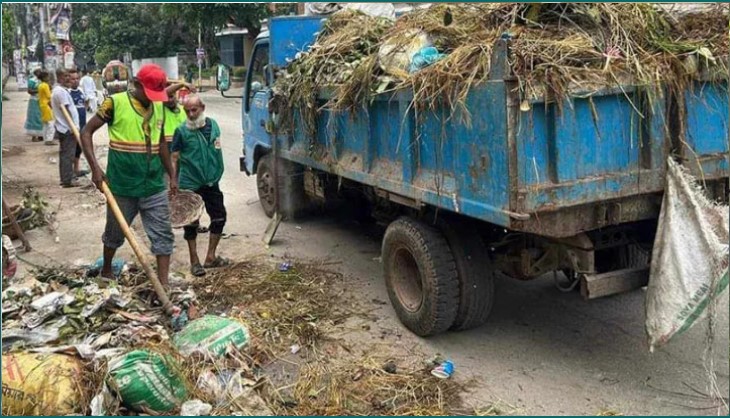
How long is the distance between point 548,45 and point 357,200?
11.5 feet

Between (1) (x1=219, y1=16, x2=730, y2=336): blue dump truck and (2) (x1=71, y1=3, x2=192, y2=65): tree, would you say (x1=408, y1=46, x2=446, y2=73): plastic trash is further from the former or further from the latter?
(2) (x1=71, y1=3, x2=192, y2=65): tree

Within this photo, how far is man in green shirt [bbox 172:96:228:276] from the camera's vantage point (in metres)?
5.95

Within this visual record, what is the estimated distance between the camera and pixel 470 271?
4.41 meters

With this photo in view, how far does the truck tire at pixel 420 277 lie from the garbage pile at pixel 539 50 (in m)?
0.87

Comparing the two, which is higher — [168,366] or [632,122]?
[632,122]

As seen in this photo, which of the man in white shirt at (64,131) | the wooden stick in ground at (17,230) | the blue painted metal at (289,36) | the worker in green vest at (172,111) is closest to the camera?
the worker in green vest at (172,111)

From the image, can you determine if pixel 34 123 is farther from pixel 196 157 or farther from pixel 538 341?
pixel 538 341

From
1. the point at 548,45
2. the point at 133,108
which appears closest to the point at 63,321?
the point at 133,108

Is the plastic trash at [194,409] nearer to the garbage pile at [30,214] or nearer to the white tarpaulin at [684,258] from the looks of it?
the white tarpaulin at [684,258]

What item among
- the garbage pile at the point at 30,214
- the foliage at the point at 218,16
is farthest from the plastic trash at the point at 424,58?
the foliage at the point at 218,16

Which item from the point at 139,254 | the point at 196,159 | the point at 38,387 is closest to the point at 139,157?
the point at 139,254

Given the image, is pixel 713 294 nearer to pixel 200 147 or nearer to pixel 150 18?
pixel 200 147

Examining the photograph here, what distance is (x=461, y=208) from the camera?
4.07 m

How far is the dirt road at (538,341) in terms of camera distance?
3.78 metres
